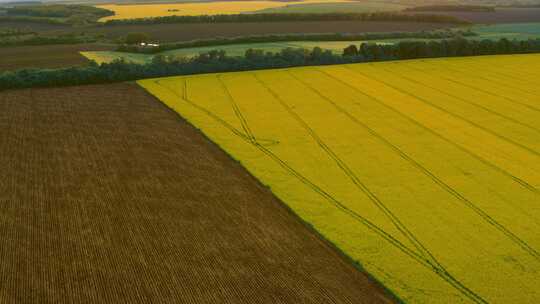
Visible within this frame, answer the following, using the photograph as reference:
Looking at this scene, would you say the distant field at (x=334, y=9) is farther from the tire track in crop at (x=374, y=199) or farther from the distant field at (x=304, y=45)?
the tire track in crop at (x=374, y=199)

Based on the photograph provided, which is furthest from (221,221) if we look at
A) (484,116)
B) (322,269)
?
(484,116)

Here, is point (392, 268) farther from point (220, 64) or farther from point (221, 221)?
point (220, 64)

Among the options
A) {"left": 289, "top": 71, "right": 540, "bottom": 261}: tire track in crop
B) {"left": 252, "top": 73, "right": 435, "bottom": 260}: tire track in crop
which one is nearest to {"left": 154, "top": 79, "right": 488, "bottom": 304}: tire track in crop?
{"left": 252, "top": 73, "right": 435, "bottom": 260}: tire track in crop

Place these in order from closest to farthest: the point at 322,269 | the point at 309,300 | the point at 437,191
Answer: the point at 309,300 → the point at 322,269 → the point at 437,191

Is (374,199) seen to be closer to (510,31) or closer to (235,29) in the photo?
(235,29)

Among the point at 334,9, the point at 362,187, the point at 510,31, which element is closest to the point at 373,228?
the point at 362,187

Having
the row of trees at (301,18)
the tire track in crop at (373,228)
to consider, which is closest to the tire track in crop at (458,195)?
the tire track in crop at (373,228)
